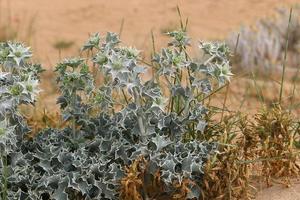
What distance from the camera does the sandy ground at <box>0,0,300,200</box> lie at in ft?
21.2

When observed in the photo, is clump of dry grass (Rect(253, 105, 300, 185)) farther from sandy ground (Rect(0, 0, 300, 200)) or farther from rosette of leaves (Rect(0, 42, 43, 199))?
sandy ground (Rect(0, 0, 300, 200))

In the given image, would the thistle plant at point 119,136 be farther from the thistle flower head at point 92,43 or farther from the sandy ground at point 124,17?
the sandy ground at point 124,17

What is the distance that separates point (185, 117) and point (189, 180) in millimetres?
287

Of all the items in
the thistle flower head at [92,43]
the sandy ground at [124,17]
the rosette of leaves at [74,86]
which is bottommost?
the sandy ground at [124,17]

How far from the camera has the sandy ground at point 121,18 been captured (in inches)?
255

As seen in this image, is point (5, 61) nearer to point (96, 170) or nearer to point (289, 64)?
point (96, 170)

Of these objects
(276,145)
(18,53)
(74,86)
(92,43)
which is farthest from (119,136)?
(276,145)

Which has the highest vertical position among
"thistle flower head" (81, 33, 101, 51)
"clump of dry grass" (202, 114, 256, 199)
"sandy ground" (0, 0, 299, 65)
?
"thistle flower head" (81, 33, 101, 51)

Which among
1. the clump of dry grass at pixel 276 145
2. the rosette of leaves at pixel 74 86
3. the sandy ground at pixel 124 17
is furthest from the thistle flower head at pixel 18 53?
the sandy ground at pixel 124 17

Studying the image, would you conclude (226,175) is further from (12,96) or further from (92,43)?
(12,96)

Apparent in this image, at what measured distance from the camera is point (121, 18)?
700 cm

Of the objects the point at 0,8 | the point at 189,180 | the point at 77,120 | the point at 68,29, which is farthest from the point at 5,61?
the point at 0,8

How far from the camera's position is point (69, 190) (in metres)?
2.93

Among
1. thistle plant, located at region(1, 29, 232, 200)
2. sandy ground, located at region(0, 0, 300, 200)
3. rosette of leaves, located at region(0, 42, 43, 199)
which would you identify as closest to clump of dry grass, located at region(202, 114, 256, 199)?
thistle plant, located at region(1, 29, 232, 200)
